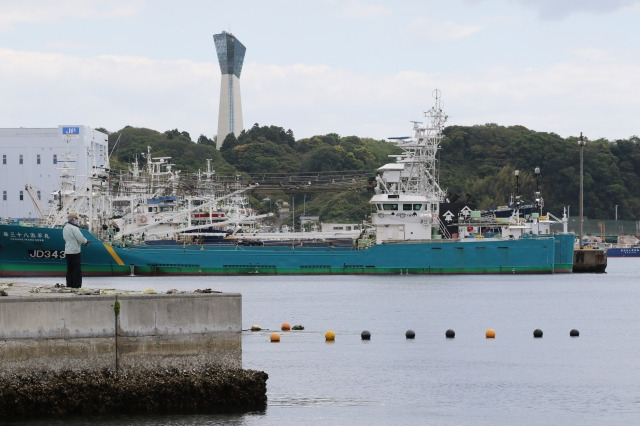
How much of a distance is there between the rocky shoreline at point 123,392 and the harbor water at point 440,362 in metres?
0.17

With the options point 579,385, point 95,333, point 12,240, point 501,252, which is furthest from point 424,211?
point 95,333

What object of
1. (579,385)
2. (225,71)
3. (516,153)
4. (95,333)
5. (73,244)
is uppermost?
(225,71)

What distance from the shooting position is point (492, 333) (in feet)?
97.2

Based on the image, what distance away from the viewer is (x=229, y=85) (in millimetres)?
181000

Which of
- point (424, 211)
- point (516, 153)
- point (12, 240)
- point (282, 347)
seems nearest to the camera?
point (282, 347)

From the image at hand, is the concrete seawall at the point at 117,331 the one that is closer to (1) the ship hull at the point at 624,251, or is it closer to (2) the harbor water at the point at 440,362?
(2) the harbor water at the point at 440,362

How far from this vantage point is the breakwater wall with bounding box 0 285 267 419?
50.6 ft

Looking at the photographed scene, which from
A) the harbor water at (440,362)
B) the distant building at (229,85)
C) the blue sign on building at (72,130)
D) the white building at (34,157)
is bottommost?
the harbor water at (440,362)

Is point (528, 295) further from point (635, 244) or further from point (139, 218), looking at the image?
point (635, 244)

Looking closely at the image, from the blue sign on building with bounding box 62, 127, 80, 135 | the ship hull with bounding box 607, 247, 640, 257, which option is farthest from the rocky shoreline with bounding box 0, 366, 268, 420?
the ship hull with bounding box 607, 247, 640, 257

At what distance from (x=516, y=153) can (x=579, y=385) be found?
106m

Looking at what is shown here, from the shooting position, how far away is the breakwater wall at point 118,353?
1543 cm

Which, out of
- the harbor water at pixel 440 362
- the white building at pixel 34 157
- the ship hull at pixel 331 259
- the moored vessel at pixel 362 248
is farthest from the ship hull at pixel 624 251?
the harbor water at pixel 440 362

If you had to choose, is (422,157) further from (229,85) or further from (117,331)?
(229,85)
